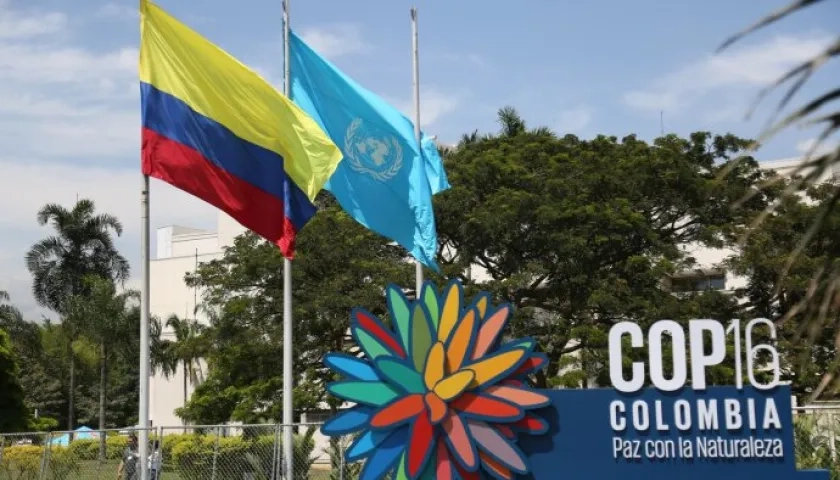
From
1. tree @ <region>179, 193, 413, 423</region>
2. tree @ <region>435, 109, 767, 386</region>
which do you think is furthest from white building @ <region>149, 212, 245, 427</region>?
tree @ <region>435, 109, 767, 386</region>

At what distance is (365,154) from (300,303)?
15.7 meters

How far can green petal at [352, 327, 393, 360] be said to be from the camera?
16.6 metres

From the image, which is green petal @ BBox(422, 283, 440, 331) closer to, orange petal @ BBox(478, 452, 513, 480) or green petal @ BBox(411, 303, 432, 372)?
green petal @ BBox(411, 303, 432, 372)

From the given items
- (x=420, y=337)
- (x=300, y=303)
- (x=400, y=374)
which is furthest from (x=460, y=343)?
(x=300, y=303)

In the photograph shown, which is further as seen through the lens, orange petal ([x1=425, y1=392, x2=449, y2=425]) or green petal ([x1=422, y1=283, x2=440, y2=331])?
green petal ([x1=422, y1=283, x2=440, y2=331])

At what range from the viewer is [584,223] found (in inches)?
1316

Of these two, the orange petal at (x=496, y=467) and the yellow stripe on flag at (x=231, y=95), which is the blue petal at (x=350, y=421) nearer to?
the orange petal at (x=496, y=467)

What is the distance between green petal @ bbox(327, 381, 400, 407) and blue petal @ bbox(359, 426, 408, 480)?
0.49 m

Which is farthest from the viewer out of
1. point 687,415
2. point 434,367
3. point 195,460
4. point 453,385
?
point 195,460

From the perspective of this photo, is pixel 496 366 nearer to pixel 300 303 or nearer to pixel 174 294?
pixel 300 303

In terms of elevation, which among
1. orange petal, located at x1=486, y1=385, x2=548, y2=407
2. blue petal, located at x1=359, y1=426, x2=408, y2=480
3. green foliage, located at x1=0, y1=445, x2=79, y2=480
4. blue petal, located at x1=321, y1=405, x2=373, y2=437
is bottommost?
green foliage, located at x1=0, y1=445, x2=79, y2=480

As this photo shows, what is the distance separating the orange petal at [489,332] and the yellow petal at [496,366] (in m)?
0.20

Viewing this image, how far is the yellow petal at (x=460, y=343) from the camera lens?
640 inches

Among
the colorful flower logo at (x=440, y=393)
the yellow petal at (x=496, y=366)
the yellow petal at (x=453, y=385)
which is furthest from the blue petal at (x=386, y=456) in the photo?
the yellow petal at (x=496, y=366)
